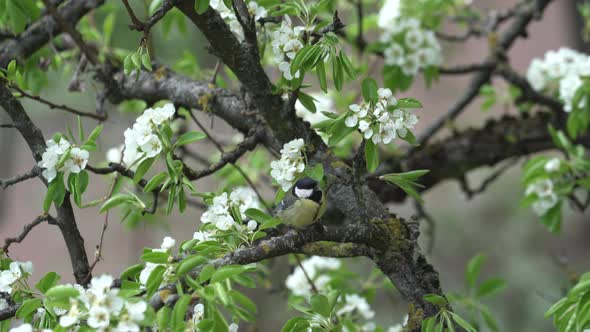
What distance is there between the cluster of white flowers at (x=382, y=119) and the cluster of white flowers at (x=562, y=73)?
3.44 feet

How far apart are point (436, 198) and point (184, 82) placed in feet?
14.1

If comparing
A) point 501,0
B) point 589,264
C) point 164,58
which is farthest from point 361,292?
point 501,0

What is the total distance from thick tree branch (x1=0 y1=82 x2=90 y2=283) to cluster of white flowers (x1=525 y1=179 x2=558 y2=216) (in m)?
1.26

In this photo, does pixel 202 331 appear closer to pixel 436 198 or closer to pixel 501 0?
pixel 436 198

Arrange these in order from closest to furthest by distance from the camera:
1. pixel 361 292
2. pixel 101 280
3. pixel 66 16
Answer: pixel 101 280, pixel 66 16, pixel 361 292

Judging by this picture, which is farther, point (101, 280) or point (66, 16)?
point (66, 16)

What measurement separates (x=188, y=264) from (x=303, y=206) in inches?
11.3

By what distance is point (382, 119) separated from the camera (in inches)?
45.9

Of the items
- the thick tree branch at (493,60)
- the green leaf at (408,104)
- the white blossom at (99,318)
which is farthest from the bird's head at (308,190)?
the thick tree branch at (493,60)

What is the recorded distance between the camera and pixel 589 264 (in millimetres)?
5004

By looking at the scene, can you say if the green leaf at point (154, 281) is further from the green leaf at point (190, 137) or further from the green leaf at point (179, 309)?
the green leaf at point (190, 137)

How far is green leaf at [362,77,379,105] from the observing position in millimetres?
1177

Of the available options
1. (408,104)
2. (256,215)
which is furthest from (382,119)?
(256,215)

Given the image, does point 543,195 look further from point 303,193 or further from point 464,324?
point 303,193
